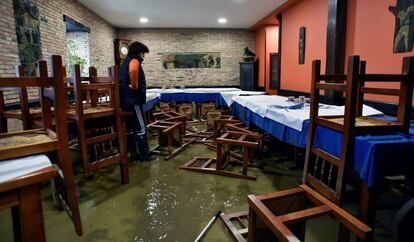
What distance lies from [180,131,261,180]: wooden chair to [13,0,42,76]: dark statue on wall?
124 inches

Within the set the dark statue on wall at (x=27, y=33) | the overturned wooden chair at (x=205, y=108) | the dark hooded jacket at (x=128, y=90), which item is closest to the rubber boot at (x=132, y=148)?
the dark hooded jacket at (x=128, y=90)

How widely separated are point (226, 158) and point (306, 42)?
11.2ft

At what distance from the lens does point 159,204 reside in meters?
2.49

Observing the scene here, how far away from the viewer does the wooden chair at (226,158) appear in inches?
122

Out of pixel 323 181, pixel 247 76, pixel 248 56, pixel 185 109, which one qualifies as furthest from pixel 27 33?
pixel 248 56

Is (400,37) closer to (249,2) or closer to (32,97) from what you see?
(249,2)

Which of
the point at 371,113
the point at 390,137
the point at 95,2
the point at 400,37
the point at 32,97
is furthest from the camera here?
the point at 95,2

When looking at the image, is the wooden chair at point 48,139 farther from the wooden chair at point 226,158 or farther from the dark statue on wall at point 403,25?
the dark statue on wall at point 403,25

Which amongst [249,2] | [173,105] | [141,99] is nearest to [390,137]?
[141,99]

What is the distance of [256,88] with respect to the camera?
9.32 meters

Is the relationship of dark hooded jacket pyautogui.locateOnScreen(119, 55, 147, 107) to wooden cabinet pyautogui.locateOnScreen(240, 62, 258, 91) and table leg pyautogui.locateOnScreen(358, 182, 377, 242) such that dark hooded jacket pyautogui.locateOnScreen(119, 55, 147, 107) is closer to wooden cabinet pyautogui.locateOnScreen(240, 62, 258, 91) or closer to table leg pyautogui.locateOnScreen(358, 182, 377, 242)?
table leg pyautogui.locateOnScreen(358, 182, 377, 242)

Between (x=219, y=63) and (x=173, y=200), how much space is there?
25.0 feet

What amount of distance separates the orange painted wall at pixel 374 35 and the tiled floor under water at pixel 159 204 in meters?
1.78
